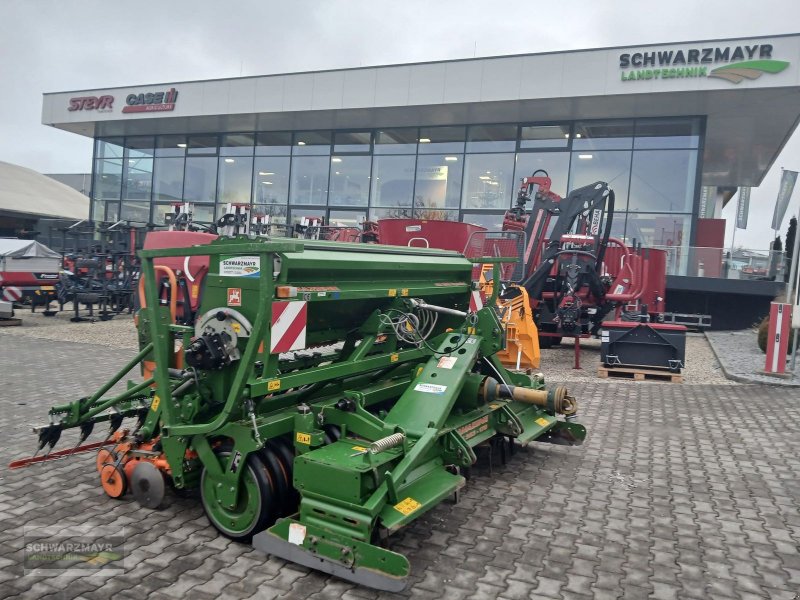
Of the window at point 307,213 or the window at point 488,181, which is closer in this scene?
the window at point 488,181

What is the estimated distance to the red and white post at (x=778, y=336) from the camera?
9523 millimetres

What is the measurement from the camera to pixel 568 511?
420 cm

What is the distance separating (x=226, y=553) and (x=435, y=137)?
60.4 feet

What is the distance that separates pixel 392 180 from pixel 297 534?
18.5 meters

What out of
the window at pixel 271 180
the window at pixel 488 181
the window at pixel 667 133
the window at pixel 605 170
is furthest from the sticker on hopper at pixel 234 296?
the window at pixel 271 180

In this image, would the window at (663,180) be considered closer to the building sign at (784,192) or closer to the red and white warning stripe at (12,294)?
the building sign at (784,192)

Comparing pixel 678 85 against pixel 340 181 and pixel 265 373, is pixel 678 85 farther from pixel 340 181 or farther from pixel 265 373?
pixel 265 373

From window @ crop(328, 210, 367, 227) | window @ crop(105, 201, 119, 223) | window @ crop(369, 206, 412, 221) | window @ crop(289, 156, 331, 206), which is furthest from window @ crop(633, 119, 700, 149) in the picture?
window @ crop(105, 201, 119, 223)

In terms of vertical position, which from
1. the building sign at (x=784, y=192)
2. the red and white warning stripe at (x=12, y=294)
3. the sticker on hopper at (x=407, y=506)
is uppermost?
the building sign at (x=784, y=192)

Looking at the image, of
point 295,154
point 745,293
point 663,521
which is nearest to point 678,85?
point 745,293

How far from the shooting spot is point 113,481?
13.3 feet

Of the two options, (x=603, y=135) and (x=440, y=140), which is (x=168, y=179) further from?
(x=603, y=135)

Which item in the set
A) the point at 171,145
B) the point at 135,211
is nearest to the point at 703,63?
the point at 171,145

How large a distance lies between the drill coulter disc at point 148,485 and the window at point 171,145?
2260 cm
